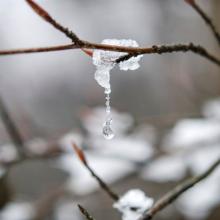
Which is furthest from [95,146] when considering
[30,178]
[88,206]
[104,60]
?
[30,178]

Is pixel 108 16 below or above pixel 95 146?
above

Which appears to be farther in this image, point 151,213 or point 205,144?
point 205,144

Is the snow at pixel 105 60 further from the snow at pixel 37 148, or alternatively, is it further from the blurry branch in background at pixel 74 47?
the snow at pixel 37 148

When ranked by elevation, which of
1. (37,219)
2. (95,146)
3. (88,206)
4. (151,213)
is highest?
(88,206)

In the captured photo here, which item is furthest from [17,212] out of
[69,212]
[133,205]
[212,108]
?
[133,205]

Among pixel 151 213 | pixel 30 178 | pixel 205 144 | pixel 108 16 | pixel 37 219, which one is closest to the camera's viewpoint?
pixel 151 213

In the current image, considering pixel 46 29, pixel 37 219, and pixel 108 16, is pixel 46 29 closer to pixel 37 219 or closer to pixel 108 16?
pixel 108 16
